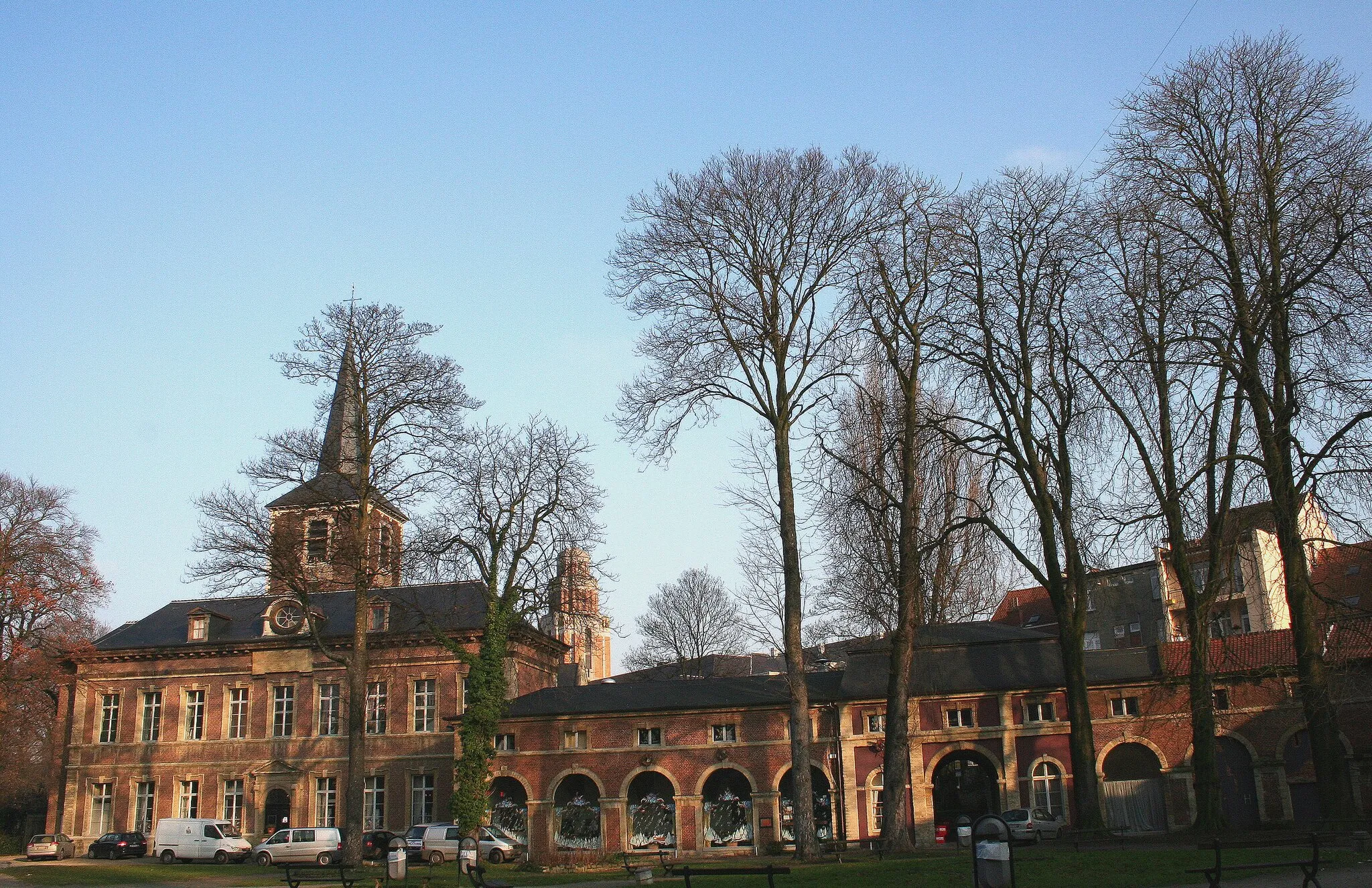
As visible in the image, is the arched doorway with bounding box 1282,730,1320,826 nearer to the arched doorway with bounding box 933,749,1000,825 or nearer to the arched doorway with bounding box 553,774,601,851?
the arched doorway with bounding box 933,749,1000,825

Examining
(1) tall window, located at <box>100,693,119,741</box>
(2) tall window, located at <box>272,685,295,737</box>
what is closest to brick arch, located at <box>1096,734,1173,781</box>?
(2) tall window, located at <box>272,685,295,737</box>

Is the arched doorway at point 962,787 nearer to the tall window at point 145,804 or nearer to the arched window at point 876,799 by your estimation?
the arched window at point 876,799

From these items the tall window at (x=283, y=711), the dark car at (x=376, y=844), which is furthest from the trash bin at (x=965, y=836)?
the tall window at (x=283, y=711)

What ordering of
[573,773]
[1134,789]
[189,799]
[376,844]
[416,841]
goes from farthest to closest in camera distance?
[189,799] → [376,844] → [573,773] → [416,841] → [1134,789]

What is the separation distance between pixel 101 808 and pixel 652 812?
24.8 metres

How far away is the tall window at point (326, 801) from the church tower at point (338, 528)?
1150 centimetres

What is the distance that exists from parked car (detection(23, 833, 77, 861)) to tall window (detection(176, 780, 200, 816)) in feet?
14.2

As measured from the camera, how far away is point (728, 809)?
3728 cm

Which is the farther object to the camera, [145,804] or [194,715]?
[194,715]

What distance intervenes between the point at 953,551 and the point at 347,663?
1861cm

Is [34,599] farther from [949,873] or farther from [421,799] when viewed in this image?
[949,873]

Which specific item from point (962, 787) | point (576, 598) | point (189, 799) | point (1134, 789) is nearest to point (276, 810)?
point (189, 799)

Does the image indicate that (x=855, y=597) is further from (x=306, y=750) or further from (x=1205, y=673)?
(x=306, y=750)

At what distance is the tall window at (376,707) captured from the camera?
4444 cm
